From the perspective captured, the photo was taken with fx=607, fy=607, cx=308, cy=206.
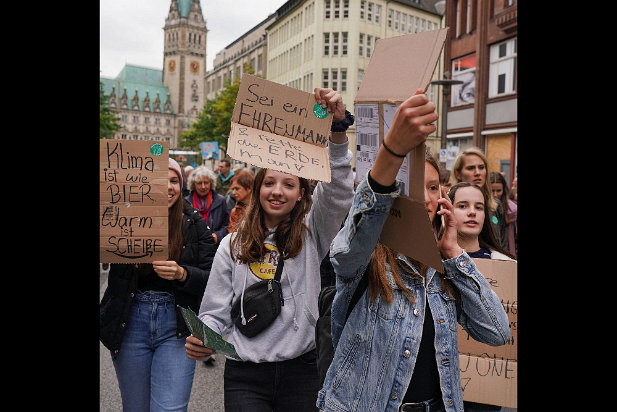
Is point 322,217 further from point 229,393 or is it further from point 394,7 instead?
point 394,7

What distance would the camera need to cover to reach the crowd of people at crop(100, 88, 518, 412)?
86.1 inches

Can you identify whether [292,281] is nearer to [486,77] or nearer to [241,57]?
[486,77]

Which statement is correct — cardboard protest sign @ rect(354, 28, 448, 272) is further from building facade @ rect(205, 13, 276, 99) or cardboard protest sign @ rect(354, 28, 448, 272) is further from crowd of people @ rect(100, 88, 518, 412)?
building facade @ rect(205, 13, 276, 99)

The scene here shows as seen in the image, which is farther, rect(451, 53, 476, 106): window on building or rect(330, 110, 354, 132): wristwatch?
A: rect(451, 53, 476, 106): window on building

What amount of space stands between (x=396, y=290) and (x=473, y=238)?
1.77m

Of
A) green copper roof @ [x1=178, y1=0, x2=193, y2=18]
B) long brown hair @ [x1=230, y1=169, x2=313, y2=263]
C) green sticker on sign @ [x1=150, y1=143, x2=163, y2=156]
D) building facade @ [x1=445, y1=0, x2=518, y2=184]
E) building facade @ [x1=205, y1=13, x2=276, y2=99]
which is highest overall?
green copper roof @ [x1=178, y1=0, x2=193, y2=18]

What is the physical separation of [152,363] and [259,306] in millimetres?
1120

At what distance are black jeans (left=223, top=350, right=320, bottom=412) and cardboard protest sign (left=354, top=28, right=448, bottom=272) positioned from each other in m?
1.24

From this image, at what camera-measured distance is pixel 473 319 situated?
2.31 metres

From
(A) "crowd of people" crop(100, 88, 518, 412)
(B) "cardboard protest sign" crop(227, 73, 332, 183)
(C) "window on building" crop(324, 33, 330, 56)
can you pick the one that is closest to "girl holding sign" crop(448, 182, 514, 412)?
(A) "crowd of people" crop(100, 88, 518, 412)

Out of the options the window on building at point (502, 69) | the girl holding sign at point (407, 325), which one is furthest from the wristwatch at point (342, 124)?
the window on building at point (502, 69)

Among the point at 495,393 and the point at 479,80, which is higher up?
the point at 479,80

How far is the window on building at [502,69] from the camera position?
25734 millimetres
